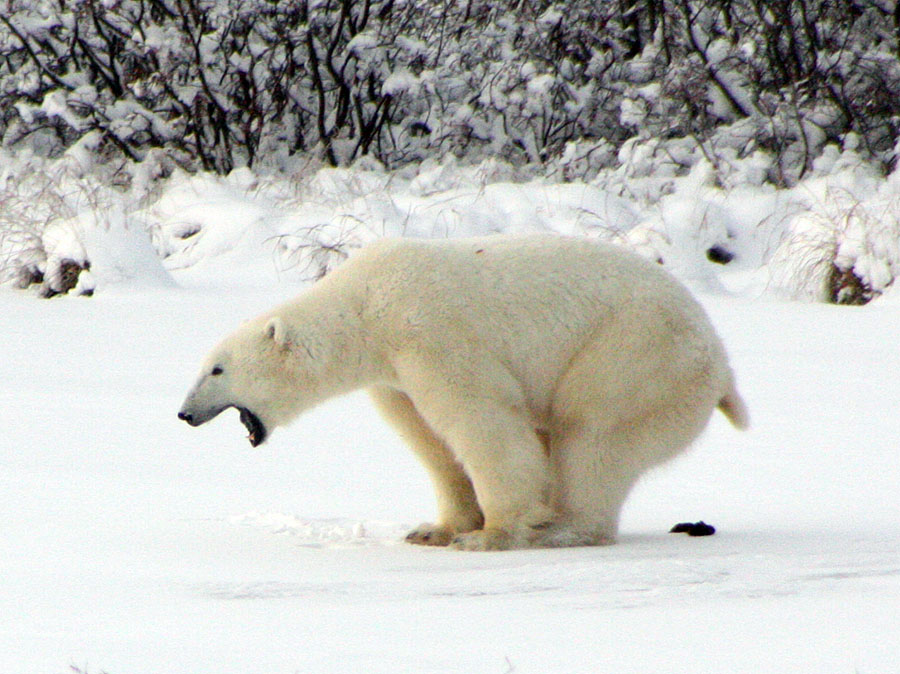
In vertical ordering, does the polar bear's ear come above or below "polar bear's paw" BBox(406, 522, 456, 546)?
above

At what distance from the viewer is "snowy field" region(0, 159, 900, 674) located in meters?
2.97

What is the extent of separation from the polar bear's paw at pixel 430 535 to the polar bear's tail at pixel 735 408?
1110 mm

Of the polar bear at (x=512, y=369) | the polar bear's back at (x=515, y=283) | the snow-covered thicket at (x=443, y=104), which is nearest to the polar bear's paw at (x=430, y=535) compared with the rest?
the polar bear at (x=512, y=369)

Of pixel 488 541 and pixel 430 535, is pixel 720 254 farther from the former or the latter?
pixel 488 541

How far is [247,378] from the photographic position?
4.69 meters

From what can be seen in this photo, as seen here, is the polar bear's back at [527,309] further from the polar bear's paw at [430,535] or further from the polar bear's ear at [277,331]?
the polar bear's paw at [430,535]

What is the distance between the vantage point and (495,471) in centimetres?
455

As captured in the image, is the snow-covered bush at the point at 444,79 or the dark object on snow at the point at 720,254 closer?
the dark object on snow at the point at 720,254

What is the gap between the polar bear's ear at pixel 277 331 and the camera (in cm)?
463

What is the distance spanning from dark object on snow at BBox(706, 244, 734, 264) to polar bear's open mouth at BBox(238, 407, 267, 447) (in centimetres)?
827

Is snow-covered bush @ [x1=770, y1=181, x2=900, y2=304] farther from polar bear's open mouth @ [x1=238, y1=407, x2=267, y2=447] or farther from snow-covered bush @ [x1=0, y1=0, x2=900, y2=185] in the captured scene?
polar bear's open mouth @ [x1=238, y1=407, x2=267, y2=447]

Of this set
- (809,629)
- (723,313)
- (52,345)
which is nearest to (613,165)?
(723,313)

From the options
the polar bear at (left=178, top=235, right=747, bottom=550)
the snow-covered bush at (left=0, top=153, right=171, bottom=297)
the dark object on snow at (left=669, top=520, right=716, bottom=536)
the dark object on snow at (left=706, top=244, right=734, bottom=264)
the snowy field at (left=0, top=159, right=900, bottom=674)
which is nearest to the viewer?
the snowy field at (left=0, top=159, right=900, bottom=674)

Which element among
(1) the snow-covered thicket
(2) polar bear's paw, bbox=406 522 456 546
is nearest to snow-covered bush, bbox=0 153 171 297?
(1) the snow-covered thicket
